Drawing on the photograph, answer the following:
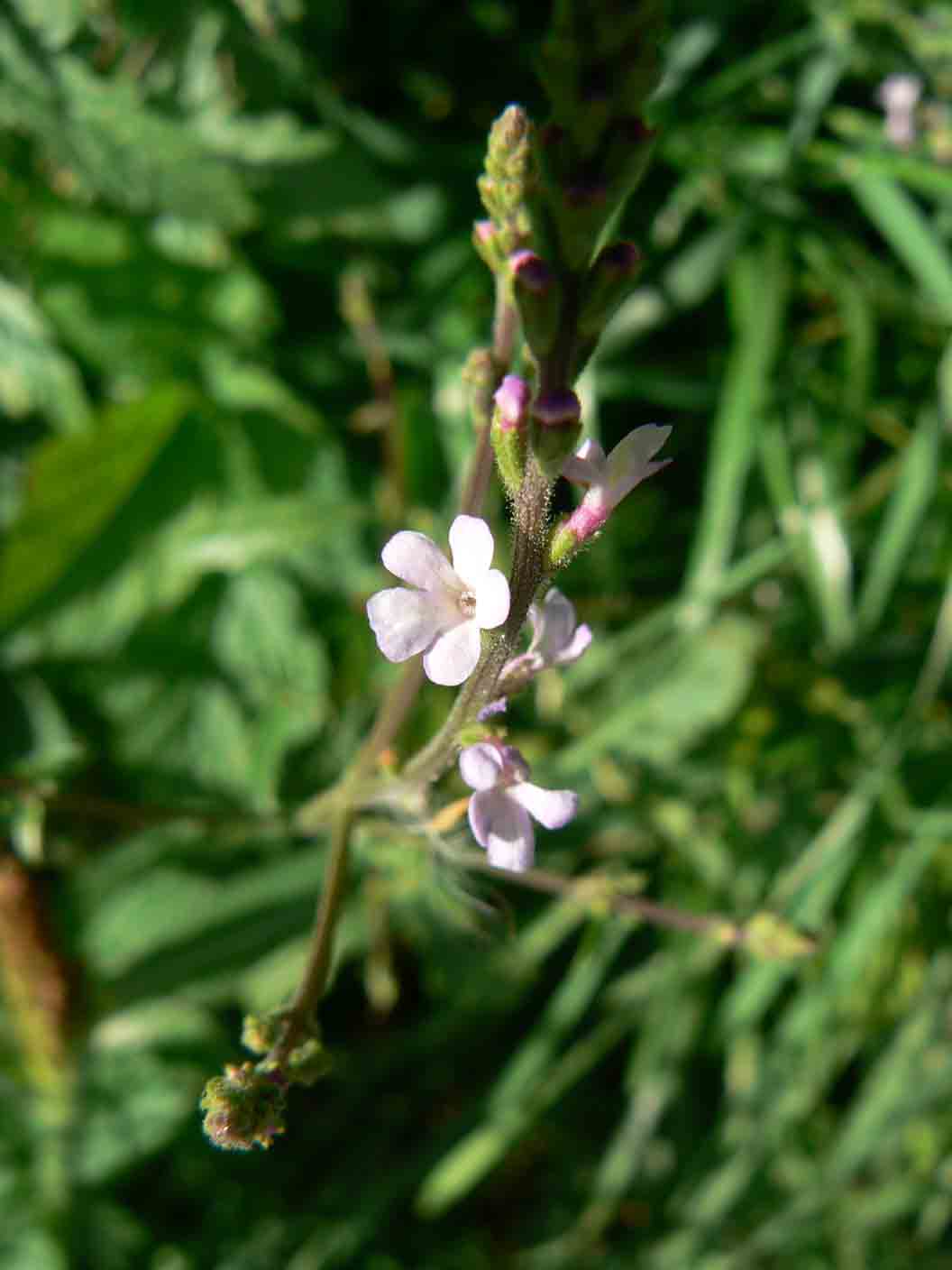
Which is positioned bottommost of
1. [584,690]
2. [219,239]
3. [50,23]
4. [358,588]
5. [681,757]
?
[681,757]

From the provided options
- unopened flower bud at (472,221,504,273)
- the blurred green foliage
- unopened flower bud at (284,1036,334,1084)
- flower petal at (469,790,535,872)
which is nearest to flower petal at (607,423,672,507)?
unopened flower bud at (472,221,504,273)

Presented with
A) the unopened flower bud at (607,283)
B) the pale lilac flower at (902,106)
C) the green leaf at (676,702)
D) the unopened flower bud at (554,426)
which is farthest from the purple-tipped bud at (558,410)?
the pale lilac flower at (902,106)

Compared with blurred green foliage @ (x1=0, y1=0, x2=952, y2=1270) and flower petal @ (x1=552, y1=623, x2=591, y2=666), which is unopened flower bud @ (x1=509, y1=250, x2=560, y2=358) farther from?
blurred green foliage @ (x1=0, y1=0, x2=952, y2=1270)

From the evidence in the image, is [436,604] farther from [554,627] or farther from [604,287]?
[604,287]

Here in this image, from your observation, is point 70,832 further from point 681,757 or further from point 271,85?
point 271,85

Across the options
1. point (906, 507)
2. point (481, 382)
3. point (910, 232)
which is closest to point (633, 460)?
point (481, 382)

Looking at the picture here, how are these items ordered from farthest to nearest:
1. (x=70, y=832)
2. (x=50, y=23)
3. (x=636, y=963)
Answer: (x=636, y=963) → (x=70, y=832) → (x=50, y=23)

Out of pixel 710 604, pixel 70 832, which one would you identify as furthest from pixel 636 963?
pixel 70 832
